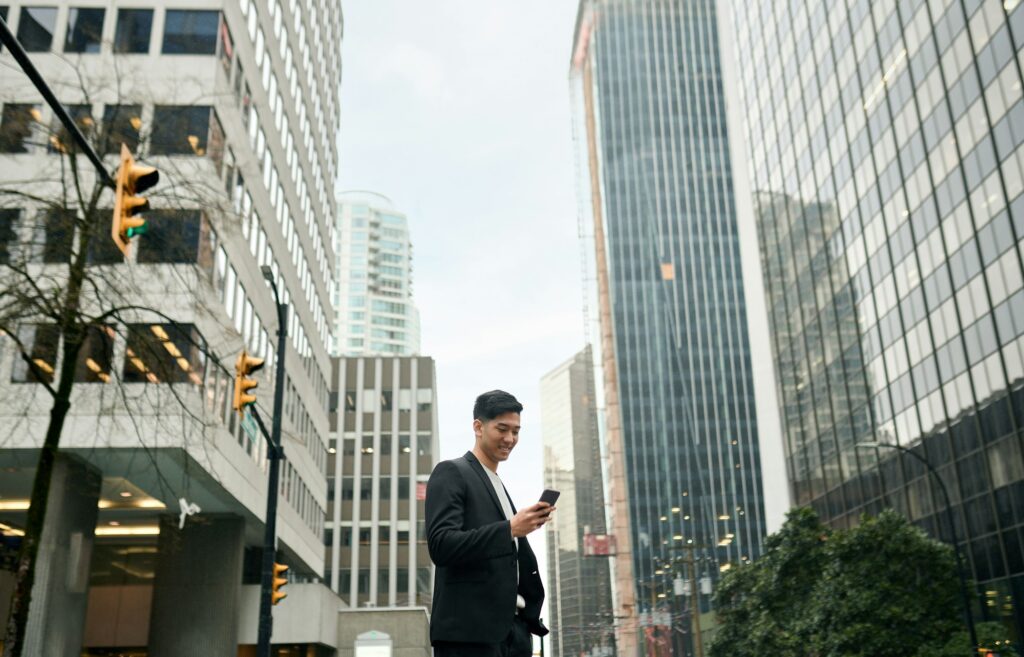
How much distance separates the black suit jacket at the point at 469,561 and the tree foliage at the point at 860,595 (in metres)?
28.9

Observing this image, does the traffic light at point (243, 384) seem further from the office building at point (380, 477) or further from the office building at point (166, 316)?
the office building at point (380, 477)

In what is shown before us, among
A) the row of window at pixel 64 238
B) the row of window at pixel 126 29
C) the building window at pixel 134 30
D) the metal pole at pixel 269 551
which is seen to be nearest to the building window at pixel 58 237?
the row of window at pixel 64 238

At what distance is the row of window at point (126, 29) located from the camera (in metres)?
28.1

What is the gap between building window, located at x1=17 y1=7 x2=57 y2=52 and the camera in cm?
2792

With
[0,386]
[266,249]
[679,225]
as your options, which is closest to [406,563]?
[266,249]

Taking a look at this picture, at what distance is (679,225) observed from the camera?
505ft

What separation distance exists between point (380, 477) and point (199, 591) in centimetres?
5304

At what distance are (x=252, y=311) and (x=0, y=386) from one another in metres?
12.0

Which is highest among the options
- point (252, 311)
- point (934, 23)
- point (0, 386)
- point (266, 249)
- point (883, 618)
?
point (934, 23)

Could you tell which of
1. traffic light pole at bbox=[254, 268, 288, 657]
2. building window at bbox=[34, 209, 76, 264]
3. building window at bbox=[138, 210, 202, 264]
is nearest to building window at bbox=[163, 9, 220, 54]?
building window at bbox=[138, 210, 202, 264]

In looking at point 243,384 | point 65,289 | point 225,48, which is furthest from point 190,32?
point 243,384

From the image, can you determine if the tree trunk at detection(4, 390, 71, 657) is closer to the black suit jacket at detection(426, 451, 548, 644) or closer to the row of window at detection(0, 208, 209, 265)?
the row of window at detection(0, 208, 209, 265)

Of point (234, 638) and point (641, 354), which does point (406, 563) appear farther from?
point (641, 354)

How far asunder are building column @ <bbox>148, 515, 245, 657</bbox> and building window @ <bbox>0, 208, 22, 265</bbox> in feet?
61.5
